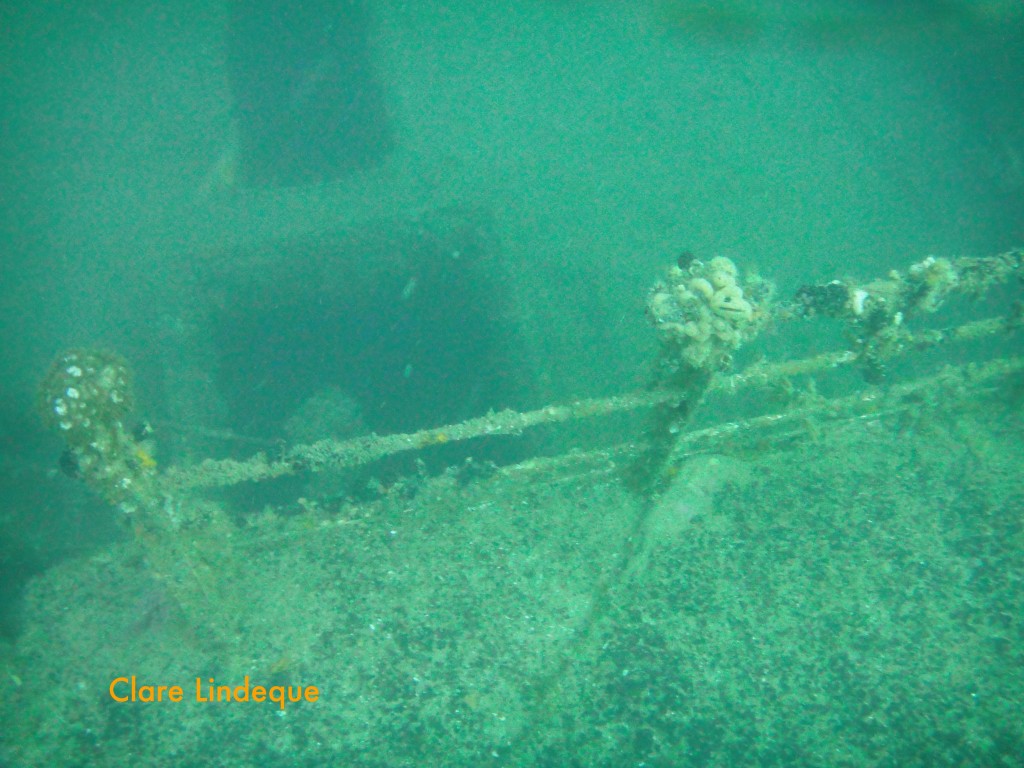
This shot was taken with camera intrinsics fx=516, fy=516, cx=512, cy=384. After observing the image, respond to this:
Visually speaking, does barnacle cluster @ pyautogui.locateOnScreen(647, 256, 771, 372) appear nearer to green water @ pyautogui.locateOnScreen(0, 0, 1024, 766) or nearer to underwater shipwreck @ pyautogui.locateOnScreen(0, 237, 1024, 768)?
underwater shipwreck @ pyautogui.locateOnScreen(0, 237, 1024, 768)

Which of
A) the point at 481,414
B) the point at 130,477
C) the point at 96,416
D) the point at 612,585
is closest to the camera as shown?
the point at 96,416

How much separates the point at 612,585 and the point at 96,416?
268 cm

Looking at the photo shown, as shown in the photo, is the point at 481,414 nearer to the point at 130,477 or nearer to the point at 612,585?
the point at 612,585

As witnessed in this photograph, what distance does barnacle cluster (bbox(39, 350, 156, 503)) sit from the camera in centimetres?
213

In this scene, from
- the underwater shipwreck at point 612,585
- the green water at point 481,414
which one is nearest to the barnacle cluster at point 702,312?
the underwater shipwreck at point 612,585

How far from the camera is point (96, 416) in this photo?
220 cm

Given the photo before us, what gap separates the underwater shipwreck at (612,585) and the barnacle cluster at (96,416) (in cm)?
1

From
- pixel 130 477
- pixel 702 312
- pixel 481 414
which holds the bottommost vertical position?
pixel 481 414

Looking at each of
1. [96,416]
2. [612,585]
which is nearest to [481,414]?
[612,585]

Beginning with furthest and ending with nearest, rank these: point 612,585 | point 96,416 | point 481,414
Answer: point 481,414 → point 612,585 → point 96,416

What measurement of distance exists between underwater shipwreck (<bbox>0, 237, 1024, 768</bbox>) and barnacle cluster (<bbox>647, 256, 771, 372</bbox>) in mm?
14

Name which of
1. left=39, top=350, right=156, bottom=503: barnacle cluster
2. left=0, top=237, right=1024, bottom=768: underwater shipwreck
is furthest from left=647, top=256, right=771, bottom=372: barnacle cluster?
left=39, top=350, right=156, bottom=503: barnacle cluster

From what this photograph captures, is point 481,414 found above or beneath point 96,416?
beneath

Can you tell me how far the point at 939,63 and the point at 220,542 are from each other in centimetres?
1582
